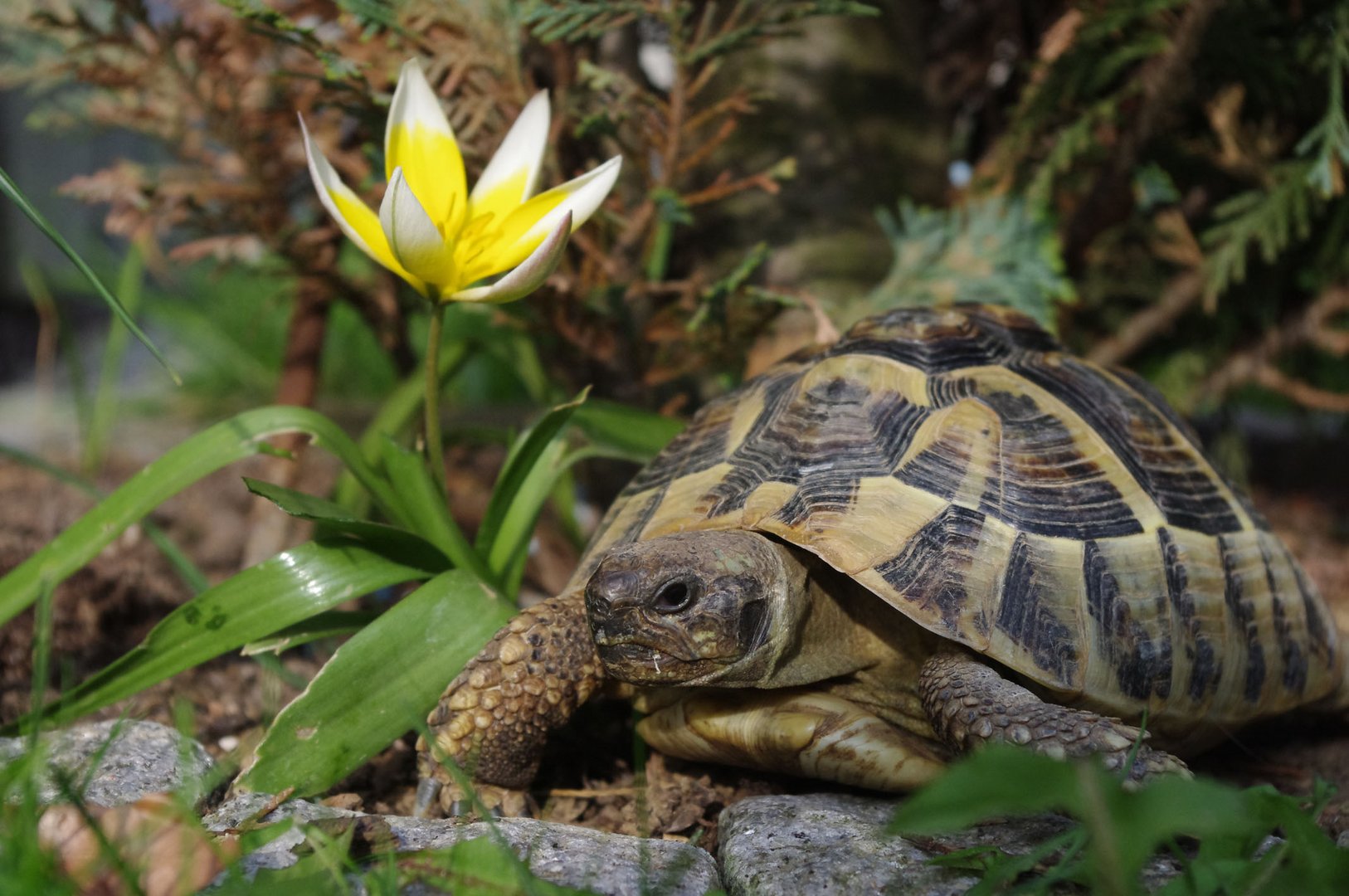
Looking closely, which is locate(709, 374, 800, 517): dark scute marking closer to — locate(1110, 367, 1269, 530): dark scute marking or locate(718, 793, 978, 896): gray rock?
locate(718, 793, 978, 896): gray rock

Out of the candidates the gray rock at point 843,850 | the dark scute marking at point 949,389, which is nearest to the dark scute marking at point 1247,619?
the dark scute marking at point 949,389

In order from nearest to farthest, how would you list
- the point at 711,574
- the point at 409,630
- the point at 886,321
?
the point at 711,574, the point at 409,630, the point at 886,321

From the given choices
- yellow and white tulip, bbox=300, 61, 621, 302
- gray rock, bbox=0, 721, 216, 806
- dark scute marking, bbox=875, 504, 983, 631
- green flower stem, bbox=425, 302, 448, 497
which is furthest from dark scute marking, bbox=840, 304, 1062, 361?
gray rock, bbox=0, 721, 216, 806

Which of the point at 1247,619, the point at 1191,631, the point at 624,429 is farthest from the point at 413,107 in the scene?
the point at 1247,619

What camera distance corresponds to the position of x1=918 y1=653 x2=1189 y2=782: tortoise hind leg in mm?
1361

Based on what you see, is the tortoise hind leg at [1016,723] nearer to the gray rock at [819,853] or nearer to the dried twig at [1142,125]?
the gray rock at [819,853]

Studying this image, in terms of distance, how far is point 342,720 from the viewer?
5.29 feet

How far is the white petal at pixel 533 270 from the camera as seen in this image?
4.86ft

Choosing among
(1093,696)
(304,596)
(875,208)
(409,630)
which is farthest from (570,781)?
(875,208)

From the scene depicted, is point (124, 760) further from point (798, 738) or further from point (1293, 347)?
point (1293, 347)

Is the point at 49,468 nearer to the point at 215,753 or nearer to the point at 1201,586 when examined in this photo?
the point at 215,753

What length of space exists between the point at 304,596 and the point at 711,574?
0.71m

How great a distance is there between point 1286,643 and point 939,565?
84 cm

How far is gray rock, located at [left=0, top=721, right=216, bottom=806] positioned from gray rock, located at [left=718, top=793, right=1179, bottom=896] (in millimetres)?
782
